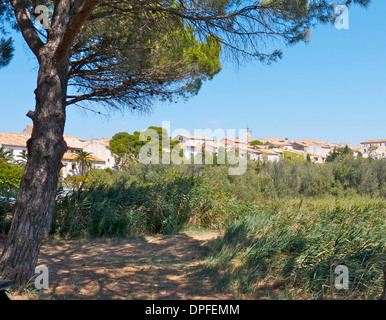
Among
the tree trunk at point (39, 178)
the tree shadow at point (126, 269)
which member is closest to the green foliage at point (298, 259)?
the tree shadow at point (126, 269)

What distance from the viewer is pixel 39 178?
4234 mm

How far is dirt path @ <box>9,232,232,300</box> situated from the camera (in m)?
4.31

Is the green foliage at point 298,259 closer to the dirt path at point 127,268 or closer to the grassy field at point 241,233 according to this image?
the grassy field at point 241,233

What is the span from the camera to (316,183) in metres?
19.2

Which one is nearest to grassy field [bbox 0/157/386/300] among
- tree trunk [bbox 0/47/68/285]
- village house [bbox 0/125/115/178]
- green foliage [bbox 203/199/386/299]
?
green foliage [bbox 203/199/386/299]

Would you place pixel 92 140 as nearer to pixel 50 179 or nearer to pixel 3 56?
pixel 3 56

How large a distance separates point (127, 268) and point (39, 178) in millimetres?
2005

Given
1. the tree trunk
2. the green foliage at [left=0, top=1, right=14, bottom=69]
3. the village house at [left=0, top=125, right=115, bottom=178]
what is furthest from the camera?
the village house at [left=0, top=125, right=115, bottom=178]

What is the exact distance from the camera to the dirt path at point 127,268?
4.31m

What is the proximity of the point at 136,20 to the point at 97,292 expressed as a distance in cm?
479

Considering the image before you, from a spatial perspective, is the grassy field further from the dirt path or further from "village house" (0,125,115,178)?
"village house" (0,125,115,178)

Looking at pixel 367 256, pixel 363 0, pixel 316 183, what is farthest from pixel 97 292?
pixel 316 183

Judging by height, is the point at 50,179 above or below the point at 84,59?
below

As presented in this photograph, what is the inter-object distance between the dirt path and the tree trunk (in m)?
0.53
